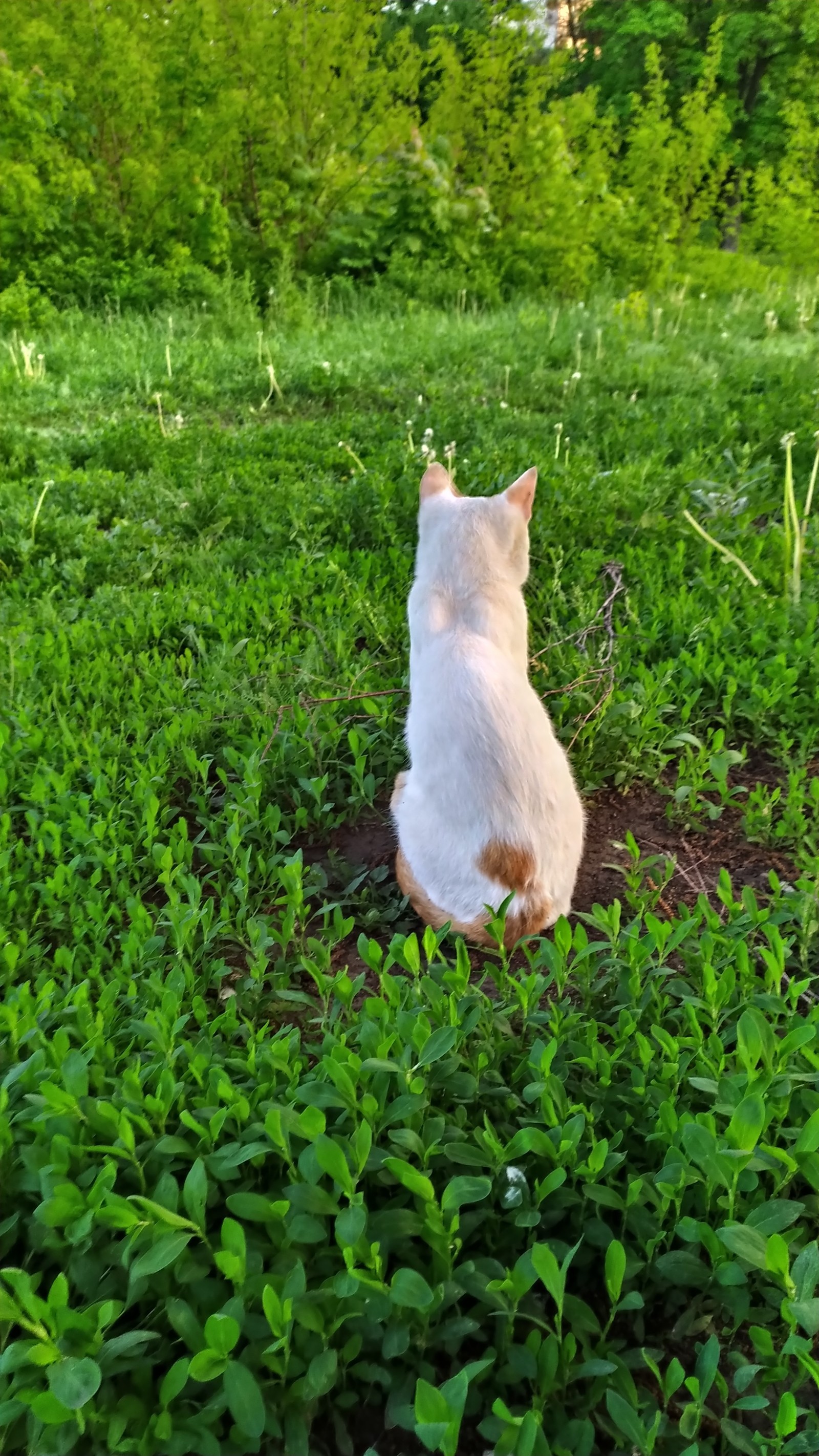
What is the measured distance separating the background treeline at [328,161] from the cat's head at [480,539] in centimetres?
669

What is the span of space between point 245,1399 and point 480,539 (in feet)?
6.88

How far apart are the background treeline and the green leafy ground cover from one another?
555cm

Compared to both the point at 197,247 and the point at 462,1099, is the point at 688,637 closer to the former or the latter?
the point at 462,1099

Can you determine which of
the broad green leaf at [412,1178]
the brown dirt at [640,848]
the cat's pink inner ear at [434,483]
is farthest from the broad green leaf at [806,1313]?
the cat's pink inner ear at [434,483]

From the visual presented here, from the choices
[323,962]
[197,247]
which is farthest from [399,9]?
[323,962]

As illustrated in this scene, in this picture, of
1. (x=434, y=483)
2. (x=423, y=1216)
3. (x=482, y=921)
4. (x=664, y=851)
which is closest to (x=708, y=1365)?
(x=423, y=1216)

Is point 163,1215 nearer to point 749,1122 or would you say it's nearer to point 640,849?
point 749,1122

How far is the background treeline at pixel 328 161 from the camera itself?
26.7ft

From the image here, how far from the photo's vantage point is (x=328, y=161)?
8.95m

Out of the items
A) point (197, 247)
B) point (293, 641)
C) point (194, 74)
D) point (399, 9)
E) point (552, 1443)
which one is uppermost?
point (399, 9)

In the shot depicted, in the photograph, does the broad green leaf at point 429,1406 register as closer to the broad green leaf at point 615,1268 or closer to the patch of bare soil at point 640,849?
the broad green leaf at point 615,1268

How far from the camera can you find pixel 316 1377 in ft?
3.62

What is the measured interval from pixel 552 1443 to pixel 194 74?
10.6 meters

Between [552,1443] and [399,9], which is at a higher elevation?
[399,9]
